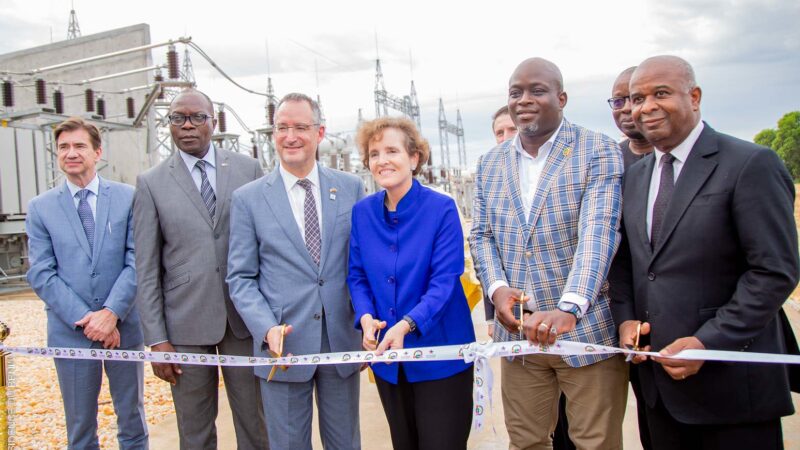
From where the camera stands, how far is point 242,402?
337cm

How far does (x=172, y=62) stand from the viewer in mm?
13008

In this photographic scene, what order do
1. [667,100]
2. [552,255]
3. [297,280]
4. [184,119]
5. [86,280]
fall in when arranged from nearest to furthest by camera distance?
[667,100]
[552,255]
[297,280]
[184,119]
[86,280]

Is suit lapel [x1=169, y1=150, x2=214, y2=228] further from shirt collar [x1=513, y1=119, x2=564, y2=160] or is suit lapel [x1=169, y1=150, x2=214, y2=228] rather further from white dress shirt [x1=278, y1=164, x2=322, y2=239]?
shirt collar [x1=513, y1=119, x2=564, y2=160]

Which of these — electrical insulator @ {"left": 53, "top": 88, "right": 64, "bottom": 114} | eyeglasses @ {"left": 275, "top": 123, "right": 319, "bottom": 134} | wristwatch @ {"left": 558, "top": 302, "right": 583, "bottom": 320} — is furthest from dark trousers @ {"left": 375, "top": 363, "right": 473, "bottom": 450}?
electrical insulator @ {"left": 53, "top": 88, "right": 64, "bottom": 114}

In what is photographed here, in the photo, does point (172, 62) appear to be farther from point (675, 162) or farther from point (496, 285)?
point (675, 162)

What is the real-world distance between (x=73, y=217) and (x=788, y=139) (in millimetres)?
41165

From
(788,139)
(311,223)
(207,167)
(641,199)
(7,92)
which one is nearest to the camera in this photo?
(641,199)

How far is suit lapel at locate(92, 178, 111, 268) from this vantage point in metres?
3.72

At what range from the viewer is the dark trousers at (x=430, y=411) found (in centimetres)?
278

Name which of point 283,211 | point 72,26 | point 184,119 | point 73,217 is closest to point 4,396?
point 73,217

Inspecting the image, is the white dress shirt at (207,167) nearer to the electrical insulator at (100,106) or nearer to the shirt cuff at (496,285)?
the shirt cuff at (496,285)

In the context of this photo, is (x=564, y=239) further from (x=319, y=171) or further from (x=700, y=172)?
(x=319, y=171)

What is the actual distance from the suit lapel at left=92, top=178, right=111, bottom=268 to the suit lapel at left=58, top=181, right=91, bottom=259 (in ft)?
0.21

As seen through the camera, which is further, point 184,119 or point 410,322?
point 184,119
